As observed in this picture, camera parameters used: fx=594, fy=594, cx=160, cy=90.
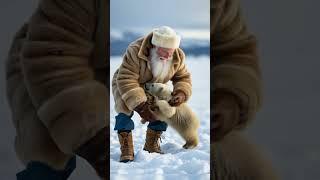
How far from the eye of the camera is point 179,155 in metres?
2.87

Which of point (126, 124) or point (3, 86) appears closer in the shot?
point (126, 124)

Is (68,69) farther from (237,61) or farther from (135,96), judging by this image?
(237,61)

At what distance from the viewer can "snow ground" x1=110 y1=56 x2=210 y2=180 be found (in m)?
2.86

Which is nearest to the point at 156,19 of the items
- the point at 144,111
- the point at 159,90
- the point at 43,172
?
the point at 159,90

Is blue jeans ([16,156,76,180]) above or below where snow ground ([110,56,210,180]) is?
below

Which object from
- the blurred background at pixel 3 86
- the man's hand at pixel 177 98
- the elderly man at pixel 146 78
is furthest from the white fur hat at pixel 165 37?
the blurred background at pixel 3 86

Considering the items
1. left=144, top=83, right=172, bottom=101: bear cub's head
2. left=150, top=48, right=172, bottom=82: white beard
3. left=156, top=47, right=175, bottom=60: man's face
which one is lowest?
left=144, top=83, right=172, bottom=101: bear cub's head

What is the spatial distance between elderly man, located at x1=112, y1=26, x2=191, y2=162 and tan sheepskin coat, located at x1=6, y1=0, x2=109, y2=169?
0.09 metres

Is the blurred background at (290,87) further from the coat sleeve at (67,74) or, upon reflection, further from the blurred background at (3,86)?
the blurred background at (3,86)

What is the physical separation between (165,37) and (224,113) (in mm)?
477

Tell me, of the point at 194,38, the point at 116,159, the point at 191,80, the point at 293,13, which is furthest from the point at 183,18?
the point at 116,159

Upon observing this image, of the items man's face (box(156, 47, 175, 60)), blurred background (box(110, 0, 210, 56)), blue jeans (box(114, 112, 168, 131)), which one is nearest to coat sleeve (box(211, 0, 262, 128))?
blurred background (box(110, 0, 210, 56))

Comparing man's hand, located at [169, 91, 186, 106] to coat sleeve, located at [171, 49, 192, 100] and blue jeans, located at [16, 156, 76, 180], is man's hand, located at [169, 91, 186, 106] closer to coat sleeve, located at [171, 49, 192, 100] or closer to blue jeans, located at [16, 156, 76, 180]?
coat sleeve, located at [171, 49, 192, 100]

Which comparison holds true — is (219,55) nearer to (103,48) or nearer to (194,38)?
(194,38)
